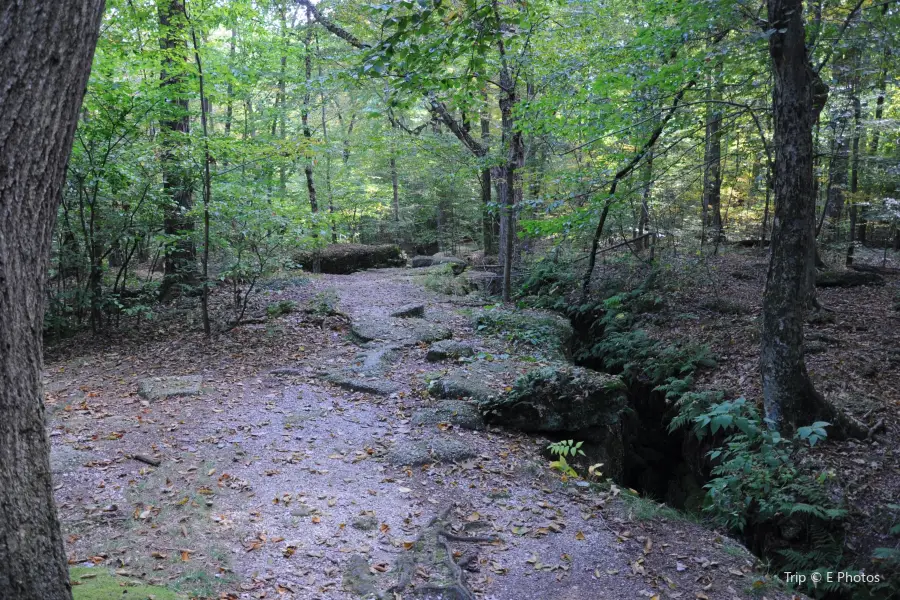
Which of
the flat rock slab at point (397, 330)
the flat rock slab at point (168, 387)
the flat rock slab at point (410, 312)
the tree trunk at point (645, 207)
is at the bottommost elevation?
the flat rock slab at point (168, 387)

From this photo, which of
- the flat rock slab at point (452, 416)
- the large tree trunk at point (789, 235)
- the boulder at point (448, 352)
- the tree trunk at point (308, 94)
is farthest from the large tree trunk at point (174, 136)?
the large tree trunk at point (789, 235)

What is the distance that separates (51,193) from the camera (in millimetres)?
2076

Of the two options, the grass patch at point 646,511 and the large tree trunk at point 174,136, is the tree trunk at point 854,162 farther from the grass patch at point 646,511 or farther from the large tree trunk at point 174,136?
the large tree trunk at point 174,136

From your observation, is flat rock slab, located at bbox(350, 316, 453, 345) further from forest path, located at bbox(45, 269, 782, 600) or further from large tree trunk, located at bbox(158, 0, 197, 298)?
large tree trunk, located at bbox(158, 0, 197, 298)

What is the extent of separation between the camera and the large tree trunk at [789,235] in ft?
17.7

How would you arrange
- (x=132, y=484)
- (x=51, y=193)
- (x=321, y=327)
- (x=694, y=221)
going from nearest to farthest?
(x=51, y=193)
(x=132, y=484)
(x=321, y=327)
(x=694, y=221)

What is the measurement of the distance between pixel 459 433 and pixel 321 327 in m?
4.71

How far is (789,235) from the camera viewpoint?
5551 millimetres

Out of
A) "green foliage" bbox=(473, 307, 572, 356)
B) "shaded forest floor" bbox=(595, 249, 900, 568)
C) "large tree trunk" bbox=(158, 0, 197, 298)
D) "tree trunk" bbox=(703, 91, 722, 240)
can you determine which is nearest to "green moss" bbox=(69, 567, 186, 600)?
"shaded forest floor" bbox=(595, 249, 900, 568)

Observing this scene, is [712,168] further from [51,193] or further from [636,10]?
[51,193]

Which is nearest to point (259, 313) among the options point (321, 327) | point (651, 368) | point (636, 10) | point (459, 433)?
point (321, 327)

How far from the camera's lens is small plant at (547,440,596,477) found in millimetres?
5469

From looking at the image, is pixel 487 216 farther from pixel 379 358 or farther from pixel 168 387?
pixel 168 387

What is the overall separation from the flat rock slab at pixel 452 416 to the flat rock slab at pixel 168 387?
2948 mm
